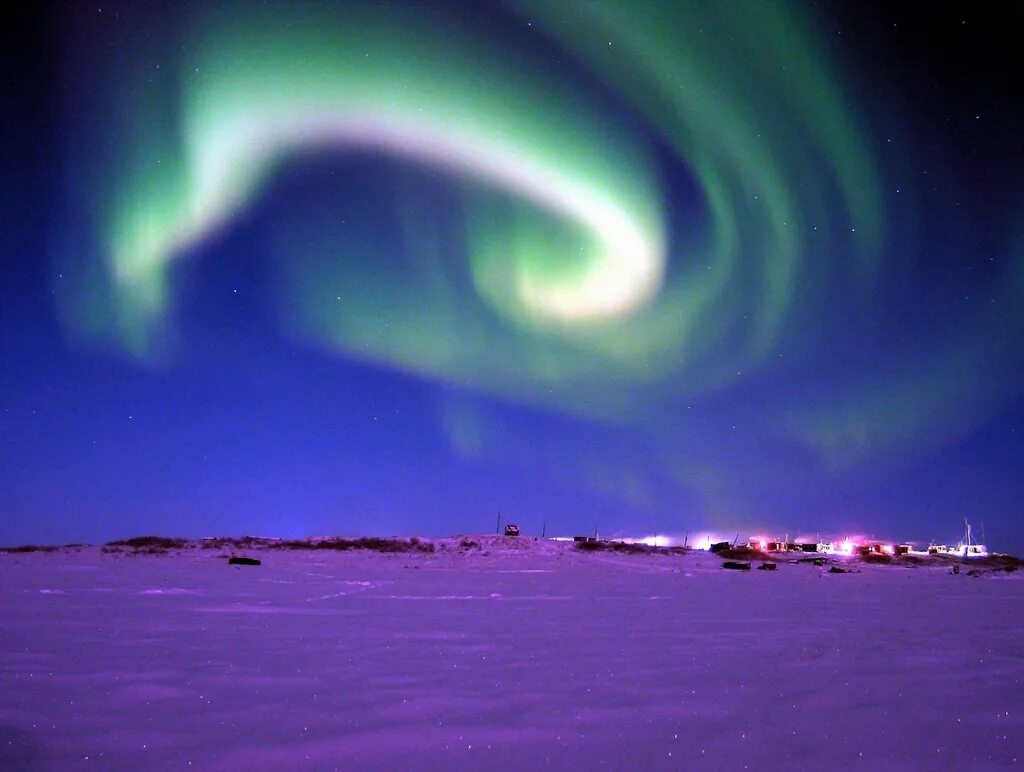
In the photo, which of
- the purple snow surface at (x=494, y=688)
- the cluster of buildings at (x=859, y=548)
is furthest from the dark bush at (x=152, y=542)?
the cluster of buildings at (x=859, y=548)

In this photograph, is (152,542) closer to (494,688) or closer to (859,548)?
(494,688)

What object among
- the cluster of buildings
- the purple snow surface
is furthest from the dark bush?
the cluster of buildings

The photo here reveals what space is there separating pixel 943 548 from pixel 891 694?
112 meters

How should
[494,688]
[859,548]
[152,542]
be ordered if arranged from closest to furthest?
[494,688]
[152,542]
[859,548]

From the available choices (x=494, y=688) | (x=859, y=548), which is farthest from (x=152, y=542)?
(x=859, y=548)

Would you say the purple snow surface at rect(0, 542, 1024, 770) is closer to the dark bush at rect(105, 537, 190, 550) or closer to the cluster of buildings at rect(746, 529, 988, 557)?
the dark bush at rect(105, 537, 190, 550)

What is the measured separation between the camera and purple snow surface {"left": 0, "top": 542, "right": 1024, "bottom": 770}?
431 cm

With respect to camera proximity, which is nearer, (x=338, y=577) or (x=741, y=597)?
(x=741, y=597)

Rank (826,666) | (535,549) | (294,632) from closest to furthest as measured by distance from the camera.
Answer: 1. (826,666)
2. (294,632)
3. (535,549)

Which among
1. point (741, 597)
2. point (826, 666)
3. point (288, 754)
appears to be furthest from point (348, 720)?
point (741, 597)

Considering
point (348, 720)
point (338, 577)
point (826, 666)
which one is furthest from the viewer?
point (338, 577)

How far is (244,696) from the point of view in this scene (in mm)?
5609

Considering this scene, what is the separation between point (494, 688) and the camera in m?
6.02

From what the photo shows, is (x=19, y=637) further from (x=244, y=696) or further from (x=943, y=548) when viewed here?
(x=943, y=548)
